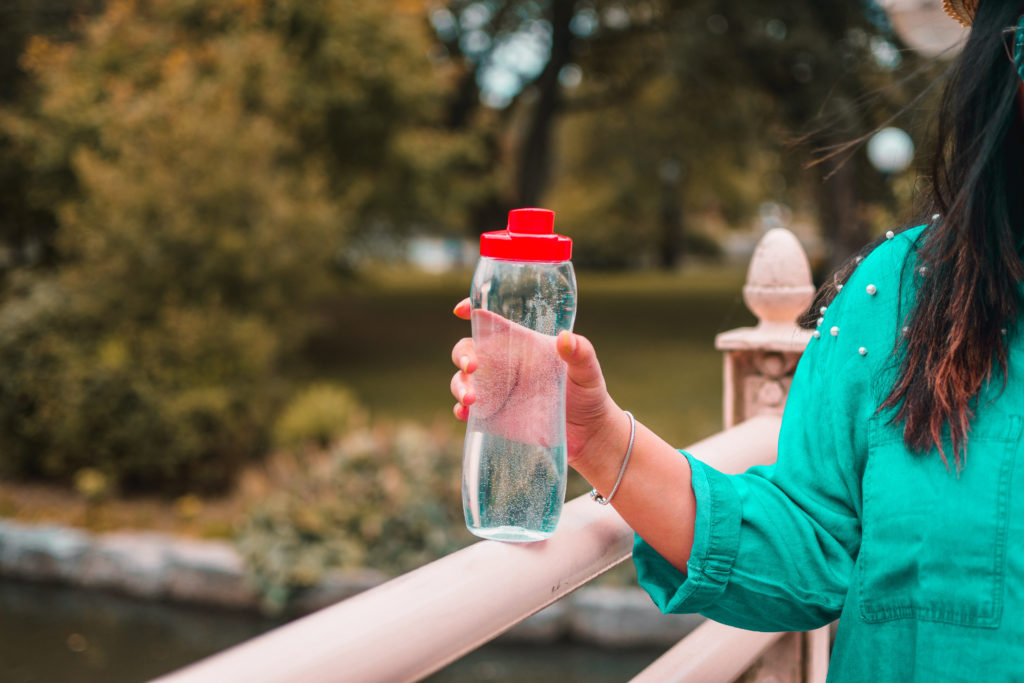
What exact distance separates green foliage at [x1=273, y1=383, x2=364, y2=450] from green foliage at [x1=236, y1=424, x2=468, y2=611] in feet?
3.01

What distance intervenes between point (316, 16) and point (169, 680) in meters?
10.7

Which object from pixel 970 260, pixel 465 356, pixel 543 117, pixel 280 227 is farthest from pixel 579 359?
pixel 543 117

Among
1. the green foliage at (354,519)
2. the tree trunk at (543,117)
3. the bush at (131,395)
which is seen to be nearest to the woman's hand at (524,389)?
the green foliage at (354,519)

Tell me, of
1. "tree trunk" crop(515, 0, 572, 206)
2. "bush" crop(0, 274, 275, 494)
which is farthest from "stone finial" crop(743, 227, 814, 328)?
"tree trunk" crop(515, 0, 572, 206)

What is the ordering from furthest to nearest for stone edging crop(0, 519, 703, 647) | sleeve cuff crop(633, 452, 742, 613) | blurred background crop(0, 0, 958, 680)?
blurred background crop(0, 0, 958, 680), stone edging crop(0, 519, 703, 647), sleeve cuff crop(633, 452, 742, 613)

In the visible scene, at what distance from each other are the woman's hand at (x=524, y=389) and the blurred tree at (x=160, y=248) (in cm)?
629

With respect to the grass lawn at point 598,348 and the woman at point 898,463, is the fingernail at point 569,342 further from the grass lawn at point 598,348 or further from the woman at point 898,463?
the grass lawn at point 598,348

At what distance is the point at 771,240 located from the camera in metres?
2.08

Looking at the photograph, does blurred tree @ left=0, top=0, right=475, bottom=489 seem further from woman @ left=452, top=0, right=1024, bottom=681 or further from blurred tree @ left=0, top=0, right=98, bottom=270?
woman @ left=452, top=0, right=1024, bottom=681

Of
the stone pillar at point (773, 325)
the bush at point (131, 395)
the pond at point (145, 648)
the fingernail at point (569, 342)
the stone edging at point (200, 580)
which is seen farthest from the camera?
the bush at point (131, 395)

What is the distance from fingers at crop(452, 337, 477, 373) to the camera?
1113mm

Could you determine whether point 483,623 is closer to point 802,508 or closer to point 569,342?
point 569,342

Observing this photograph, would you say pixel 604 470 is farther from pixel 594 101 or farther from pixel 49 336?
pixel 594 101

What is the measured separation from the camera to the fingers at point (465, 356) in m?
1.11
